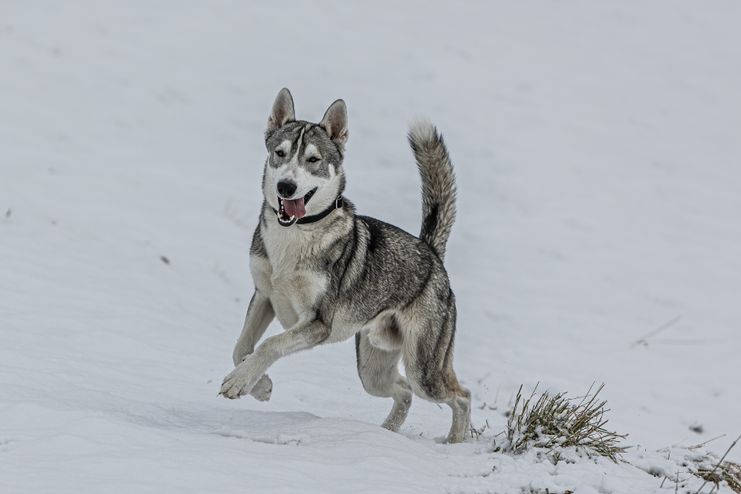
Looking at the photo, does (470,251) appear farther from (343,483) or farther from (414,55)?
(343,483)

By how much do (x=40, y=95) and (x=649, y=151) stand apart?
34.3ft

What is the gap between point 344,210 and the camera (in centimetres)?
629

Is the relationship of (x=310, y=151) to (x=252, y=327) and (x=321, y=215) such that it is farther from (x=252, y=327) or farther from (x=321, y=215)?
(x=252, y=327)

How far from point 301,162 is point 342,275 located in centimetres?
77

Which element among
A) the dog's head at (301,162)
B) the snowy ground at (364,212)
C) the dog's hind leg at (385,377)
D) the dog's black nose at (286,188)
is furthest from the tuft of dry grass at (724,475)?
the dog's black nose at (286,188)

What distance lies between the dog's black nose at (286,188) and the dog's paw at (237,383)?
1.03 meters

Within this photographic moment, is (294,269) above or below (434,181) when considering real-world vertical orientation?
below

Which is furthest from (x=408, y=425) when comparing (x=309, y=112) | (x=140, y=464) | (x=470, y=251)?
(x=309, y=112)

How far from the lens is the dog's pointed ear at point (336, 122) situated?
6.38 metres

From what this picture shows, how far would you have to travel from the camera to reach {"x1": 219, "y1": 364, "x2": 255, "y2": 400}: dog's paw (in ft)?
18.0

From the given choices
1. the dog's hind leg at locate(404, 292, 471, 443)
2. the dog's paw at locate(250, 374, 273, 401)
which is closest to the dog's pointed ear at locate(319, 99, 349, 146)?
the dog's hind leg at locate(404, 292, 471, 443)

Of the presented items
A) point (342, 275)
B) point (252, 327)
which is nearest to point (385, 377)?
point (342, 275)

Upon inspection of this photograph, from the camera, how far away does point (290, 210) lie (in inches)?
232

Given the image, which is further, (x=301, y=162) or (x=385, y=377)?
(x=385, y=377)
